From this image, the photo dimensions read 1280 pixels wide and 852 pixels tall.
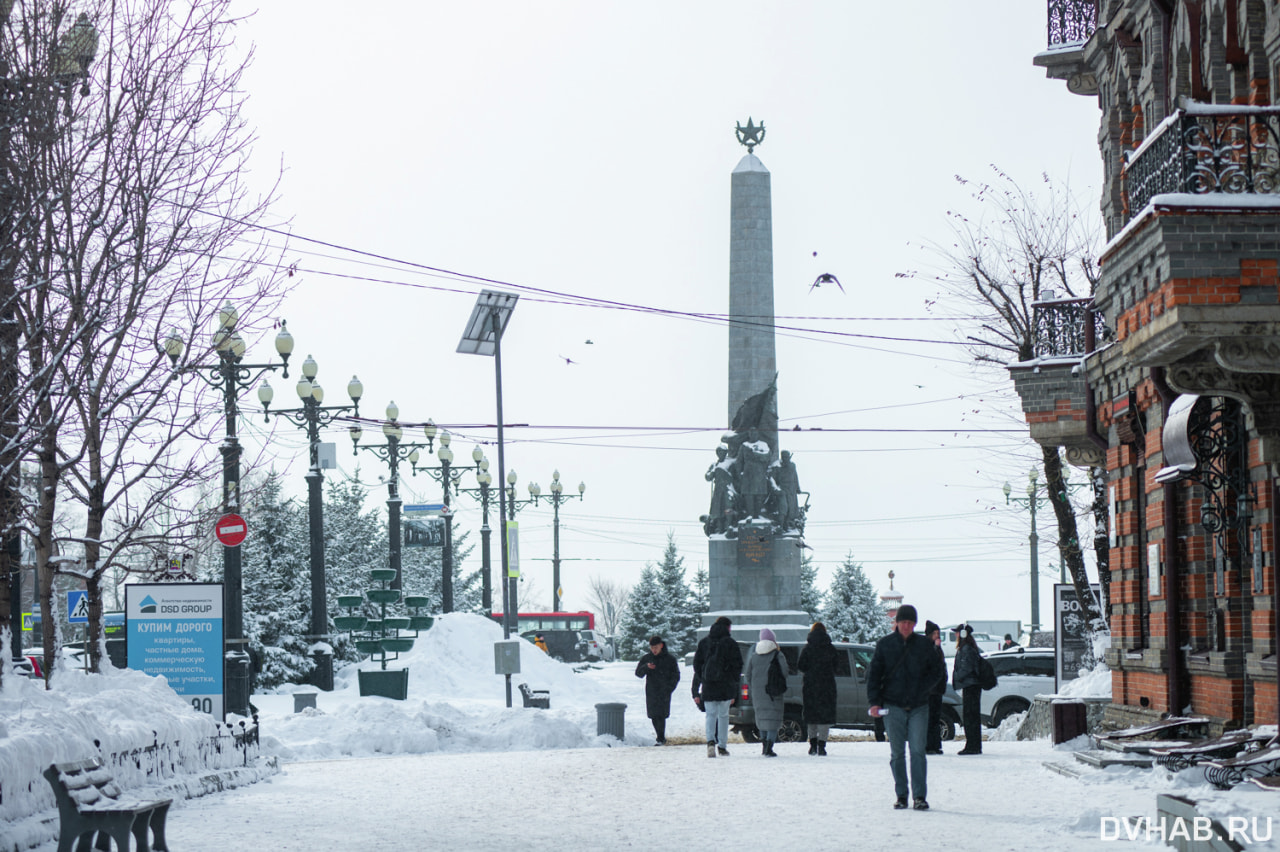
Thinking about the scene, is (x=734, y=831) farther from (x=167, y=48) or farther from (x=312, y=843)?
(x=167, y=48)

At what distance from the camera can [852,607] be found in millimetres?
69125

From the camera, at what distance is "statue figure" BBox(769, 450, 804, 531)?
42.1 metres

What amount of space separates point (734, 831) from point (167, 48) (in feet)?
33.9

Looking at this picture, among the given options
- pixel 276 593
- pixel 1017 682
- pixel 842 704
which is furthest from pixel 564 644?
pixel 842 704

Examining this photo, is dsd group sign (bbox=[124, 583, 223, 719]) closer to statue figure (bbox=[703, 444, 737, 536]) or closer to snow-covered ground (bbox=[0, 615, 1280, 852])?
snow-covered ground (bbox=[0, 615, 1280, 852])

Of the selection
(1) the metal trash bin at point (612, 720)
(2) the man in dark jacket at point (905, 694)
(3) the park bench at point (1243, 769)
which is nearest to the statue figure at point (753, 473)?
(1) the metal trash bin at point (612, 720)

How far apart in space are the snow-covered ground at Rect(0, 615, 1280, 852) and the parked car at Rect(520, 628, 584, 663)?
1766 inches

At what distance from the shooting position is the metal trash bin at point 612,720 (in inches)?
976

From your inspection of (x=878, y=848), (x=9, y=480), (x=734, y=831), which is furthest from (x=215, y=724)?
(x=878, y=848)

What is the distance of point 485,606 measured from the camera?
168 feet

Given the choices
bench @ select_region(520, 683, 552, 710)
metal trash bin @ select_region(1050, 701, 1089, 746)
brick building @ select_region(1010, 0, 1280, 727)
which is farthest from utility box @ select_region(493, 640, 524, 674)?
metal trash bin @ select_region(1050, 701, 1089, 746)

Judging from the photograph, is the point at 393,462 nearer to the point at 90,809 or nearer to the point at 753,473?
the point at 753,473

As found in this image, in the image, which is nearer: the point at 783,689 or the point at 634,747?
the point at 783,689

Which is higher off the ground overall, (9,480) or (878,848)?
(9,480)
